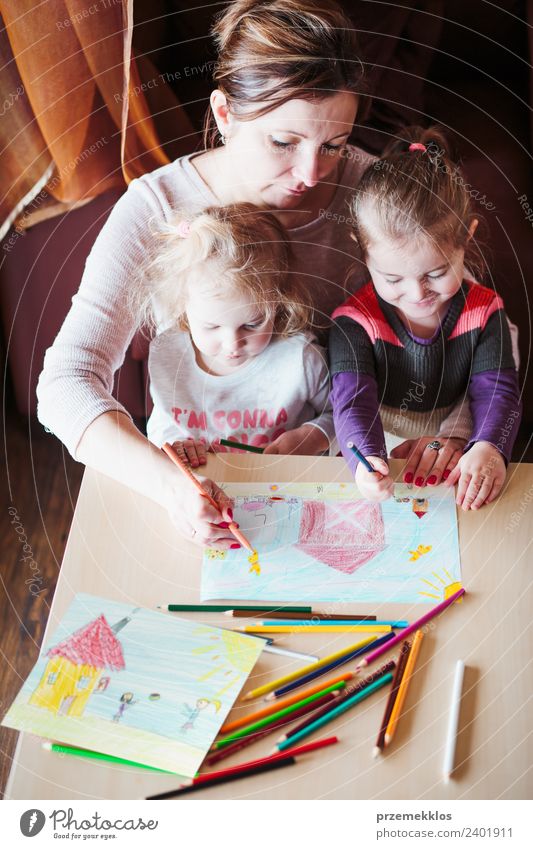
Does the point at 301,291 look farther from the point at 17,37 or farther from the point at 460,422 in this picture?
the point at 17,37

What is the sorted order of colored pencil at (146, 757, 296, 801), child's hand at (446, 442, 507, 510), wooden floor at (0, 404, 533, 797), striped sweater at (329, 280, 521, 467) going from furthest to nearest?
1. wooden floor at (0, 404, 533, 797)
2. striped sweater at (329, 280, 521, 467)
3. child's hand at (446, 442, 507, 510)
4. colored pencil at (146, 757, 296, 801)

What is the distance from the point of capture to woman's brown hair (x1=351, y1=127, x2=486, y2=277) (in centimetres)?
97

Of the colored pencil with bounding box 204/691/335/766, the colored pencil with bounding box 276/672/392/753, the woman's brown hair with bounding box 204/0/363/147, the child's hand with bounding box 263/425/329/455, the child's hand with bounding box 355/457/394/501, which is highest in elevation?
the woman's brown hair with bounding box 204/0/363/147

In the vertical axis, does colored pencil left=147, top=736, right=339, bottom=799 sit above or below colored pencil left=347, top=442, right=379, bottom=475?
below

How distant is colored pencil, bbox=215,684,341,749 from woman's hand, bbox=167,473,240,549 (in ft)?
0.61

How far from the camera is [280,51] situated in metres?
0.91

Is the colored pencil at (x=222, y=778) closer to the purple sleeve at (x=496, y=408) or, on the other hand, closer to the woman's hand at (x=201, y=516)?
the woman's hand at (x=201, y=516)

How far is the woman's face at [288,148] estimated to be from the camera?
943 millimetres

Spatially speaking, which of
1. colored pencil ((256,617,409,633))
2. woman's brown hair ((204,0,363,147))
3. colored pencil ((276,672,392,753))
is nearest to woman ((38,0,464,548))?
woman's brown hair ((204,0,363,147))

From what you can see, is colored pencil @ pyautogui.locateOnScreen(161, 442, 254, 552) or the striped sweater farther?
the striped sweater

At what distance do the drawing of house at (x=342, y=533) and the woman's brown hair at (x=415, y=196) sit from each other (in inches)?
12.0

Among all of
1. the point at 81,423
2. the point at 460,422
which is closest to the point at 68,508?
the point at 81,423

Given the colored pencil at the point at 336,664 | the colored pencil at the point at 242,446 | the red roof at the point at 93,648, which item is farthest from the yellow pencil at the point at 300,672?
the colored pencil at the point at 242,446

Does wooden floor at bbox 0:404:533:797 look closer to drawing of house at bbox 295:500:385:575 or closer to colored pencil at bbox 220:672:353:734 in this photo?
drawing of house at bbox 295:500:385:575
